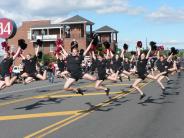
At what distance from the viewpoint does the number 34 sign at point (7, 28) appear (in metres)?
36.5

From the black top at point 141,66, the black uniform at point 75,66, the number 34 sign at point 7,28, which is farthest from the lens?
the number 34 sign at point 7,28

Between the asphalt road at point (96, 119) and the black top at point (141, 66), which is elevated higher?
the black top at point (141, 66)

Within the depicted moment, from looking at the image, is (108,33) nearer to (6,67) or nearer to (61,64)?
(61,64)

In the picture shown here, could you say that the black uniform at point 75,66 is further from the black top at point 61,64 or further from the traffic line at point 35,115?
the black top at point 61,64

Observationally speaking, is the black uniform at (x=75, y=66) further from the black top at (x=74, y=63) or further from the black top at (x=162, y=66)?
the black top at (x=162, y=66)

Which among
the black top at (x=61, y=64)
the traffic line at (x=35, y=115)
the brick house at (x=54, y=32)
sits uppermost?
the brick house at (x=54, y=32)

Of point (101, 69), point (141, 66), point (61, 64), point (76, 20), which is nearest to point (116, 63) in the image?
point (61, 64)

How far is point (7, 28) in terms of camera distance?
3706 cm

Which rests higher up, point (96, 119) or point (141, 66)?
point (141, 66)

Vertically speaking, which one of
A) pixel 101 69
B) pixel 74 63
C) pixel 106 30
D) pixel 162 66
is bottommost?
pixel 162 66

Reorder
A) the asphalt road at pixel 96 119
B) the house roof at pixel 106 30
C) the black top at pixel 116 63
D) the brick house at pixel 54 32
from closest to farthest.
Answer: the asphalt road at pixel 96 119
the black top at pixel 116 63
the brick house at pixel 54 32
the house roof at pixel 106 30

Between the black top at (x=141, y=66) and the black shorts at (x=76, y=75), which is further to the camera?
the black top at (x=141, y=66)

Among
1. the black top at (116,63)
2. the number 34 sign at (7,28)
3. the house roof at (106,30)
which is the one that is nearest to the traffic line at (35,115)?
the black top at (116,63)

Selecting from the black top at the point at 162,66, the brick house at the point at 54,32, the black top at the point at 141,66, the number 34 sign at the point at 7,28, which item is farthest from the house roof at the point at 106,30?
the black top at the point at 141,66
